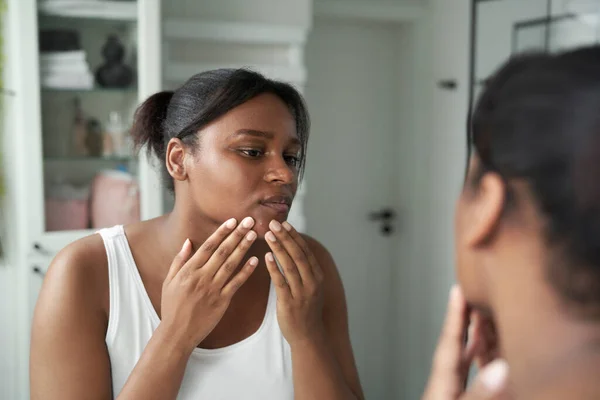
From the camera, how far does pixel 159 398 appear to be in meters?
0.96

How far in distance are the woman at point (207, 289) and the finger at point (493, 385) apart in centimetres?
58

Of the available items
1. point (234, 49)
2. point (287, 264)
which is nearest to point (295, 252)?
point (287, 264)

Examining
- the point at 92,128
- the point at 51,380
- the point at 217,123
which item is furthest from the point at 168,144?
the point at 92,128

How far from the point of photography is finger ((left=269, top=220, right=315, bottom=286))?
108 centimetres

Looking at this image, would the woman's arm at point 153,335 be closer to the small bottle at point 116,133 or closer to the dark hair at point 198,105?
the dark hair at point 198,105

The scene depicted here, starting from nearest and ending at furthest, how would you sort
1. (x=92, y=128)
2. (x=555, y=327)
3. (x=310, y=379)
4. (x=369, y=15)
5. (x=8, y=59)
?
(x=555, y=327)
(x=310, y=379)
(x=8, y=59)
(x=92, y=128)
(x=369, y=15)

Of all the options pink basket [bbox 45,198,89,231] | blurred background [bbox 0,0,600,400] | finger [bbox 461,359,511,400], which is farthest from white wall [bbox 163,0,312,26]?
finger [bbox 461,359,511,400]

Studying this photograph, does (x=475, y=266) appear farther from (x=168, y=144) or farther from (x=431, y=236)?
(x=431, y=236)

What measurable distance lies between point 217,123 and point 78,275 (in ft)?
1.22

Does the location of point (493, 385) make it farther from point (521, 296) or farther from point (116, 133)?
point (116, 133)

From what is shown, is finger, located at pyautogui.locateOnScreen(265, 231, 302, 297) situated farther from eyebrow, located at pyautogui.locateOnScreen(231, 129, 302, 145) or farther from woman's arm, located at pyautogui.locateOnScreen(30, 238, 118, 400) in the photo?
woman's arm, located at pyautogui.locateOnScreen(30, 238, 118, 400)

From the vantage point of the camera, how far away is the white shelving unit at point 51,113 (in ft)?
6.64

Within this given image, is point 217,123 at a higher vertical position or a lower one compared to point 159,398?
higher

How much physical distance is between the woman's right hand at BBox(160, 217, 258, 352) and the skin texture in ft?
1.86
